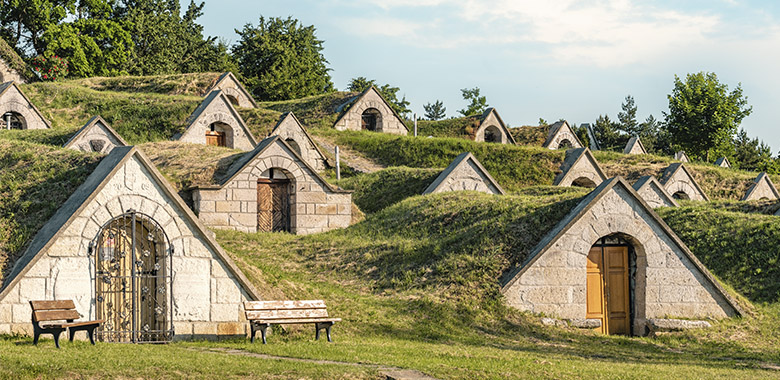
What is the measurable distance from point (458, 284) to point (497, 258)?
1.29 metres

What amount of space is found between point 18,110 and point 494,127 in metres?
27.3

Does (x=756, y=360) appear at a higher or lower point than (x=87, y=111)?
lower

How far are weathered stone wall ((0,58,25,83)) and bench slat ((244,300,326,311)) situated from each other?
4389cm

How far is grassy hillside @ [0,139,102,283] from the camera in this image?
18578mm

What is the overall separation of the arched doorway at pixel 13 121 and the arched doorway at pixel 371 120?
64.6 feet

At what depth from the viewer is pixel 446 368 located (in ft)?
49.2

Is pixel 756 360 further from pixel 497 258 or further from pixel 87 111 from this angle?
pixel 87 111

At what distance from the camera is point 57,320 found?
15.8 metres

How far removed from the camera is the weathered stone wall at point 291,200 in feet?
101

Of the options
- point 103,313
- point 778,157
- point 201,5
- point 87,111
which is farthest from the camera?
point 778,157

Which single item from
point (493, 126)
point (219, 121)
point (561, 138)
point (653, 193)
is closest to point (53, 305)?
point (653, 193)

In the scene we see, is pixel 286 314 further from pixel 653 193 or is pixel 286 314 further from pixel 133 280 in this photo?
pixel 653 193

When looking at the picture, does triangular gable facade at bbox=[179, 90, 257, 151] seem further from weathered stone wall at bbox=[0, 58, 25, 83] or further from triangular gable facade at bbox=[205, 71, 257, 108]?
weathered stone wall at bbox=[0, 58, 25, 83]

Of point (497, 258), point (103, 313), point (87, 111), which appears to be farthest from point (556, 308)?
point (87, 111)
